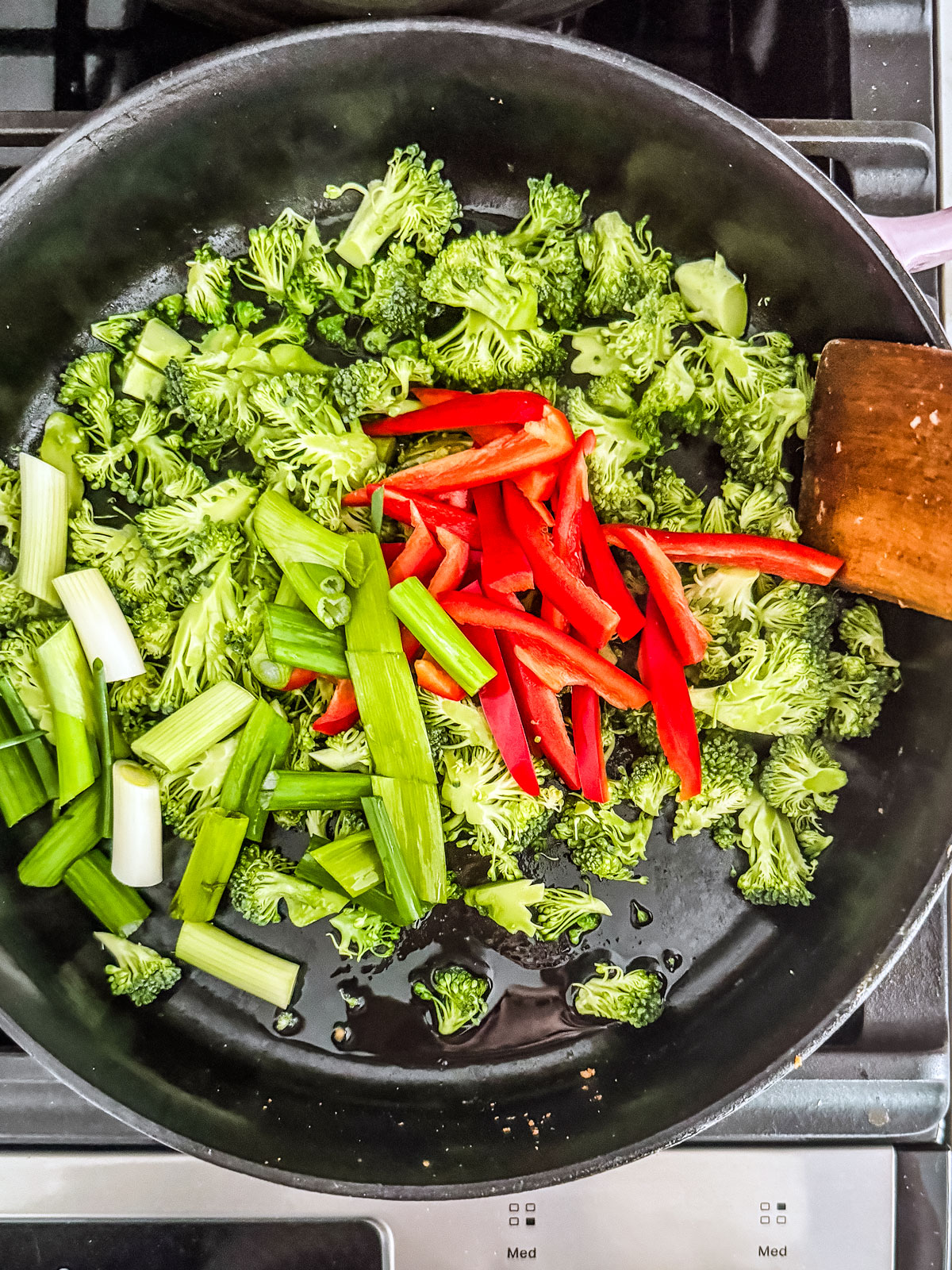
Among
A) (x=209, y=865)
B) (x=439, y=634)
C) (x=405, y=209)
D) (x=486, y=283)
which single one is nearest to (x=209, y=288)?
(x=405, y=209)

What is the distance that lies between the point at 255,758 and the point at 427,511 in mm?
679

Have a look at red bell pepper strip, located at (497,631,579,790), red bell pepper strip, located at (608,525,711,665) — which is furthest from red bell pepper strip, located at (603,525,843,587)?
red bell pepper strip, located at (497,631,579,790)

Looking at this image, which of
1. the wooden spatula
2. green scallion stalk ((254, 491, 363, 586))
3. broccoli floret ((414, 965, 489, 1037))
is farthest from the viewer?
broccoli floret ((414, 965, 489, 1037))

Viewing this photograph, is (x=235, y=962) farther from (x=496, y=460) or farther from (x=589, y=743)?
(x=496, y=460)

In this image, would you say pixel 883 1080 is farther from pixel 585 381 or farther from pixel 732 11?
pixel 732 11

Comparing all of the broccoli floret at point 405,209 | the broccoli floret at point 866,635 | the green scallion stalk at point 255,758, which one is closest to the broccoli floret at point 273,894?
the green scallion stalk at point 255,758

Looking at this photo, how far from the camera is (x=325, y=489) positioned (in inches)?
75.7

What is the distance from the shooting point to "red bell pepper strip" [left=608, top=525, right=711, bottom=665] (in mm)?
1842

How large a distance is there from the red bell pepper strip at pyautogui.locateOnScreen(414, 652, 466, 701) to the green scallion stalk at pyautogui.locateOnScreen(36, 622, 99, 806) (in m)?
0.77

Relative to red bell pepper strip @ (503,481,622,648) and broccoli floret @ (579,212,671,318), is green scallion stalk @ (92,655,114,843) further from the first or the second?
broccoli floret @ (579,212,671,318)

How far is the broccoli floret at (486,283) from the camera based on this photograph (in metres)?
1.90

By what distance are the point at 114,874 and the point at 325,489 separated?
3.34 ft

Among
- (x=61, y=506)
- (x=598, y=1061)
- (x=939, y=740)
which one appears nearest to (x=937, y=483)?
(x=939, y=740)

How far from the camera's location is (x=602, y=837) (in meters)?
1.97
